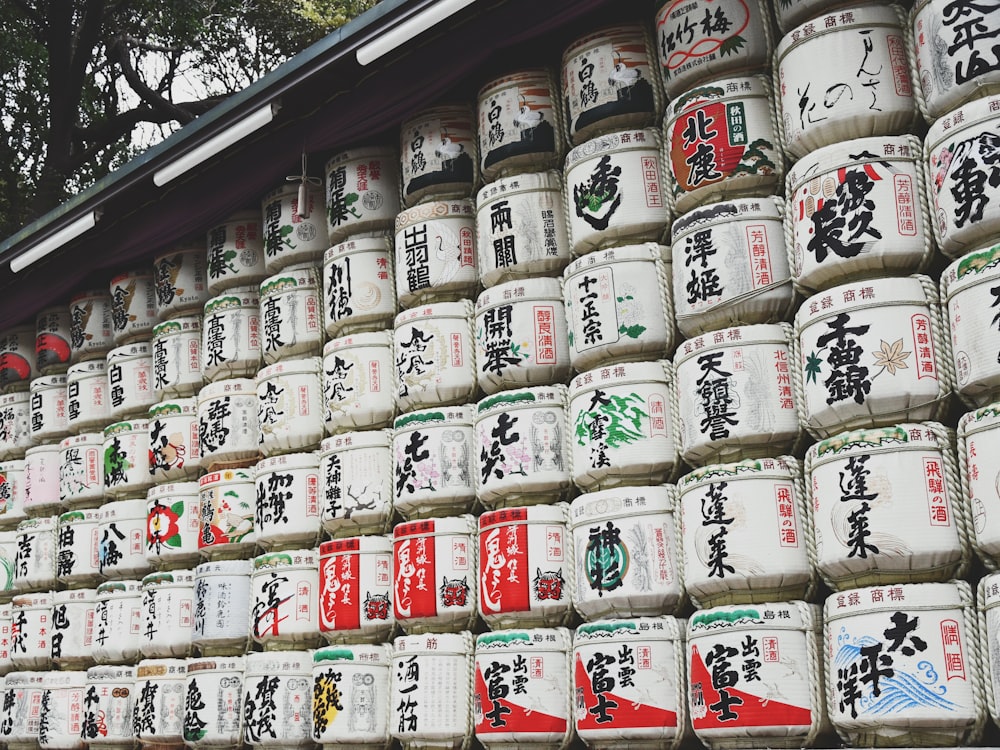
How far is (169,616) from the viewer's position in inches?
248

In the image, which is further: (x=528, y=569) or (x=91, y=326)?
(x=91, y=326)

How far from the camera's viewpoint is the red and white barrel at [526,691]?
4.60 m

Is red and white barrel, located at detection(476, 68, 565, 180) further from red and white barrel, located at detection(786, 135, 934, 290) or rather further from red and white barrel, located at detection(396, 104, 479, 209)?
red and white barrel, located at detection(786, 135, 934, 290)

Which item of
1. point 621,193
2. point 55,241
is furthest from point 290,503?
point 55,241

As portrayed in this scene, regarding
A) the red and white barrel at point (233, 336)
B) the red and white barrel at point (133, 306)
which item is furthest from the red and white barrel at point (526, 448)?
the red and white barrel at point (133, 306)

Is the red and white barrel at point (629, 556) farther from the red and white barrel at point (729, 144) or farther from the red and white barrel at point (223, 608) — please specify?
the red and white barrel at point (223, 608)

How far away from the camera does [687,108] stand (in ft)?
15.2

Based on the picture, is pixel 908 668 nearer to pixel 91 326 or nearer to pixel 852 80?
pixel 852 80

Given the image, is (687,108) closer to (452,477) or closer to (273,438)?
(452,477)

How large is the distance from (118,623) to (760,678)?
3991 millimetres

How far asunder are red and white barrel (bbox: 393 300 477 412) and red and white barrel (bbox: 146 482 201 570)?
170cm

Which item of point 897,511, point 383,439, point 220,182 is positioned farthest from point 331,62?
point 897,511

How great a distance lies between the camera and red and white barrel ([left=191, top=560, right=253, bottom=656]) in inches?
236

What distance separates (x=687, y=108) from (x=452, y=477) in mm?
1830
